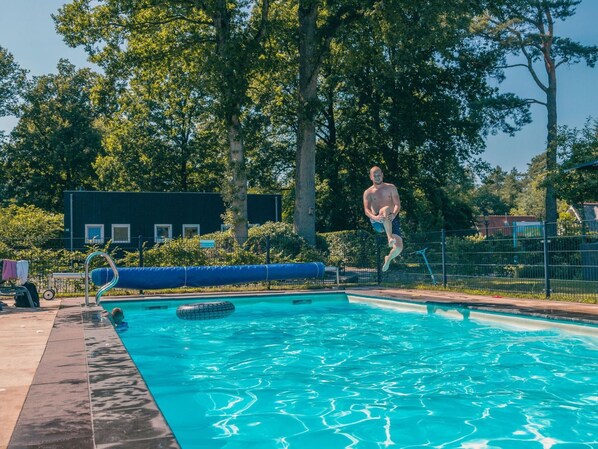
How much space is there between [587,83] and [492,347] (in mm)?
28126

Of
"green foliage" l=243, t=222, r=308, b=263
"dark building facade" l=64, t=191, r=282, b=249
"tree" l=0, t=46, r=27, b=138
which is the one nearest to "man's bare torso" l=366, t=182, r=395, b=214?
"green foliage" l=243, t=222, r=308, b=263

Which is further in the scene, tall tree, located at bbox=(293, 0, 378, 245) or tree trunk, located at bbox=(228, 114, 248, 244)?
tall tree, located at bbox=(293, 0, 378, 245)

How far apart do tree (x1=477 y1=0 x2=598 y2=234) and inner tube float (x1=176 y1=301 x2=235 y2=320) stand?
20172 millimetres

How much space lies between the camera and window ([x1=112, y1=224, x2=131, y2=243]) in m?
32.1

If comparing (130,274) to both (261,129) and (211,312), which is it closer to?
(211,312)

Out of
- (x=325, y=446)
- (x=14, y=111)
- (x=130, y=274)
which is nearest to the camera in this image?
(x=325, y=446)

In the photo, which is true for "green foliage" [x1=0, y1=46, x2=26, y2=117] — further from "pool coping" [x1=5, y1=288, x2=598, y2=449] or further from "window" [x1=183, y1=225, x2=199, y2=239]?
"pool coping" [x1=5, y1=288, x2=598, y2=449]

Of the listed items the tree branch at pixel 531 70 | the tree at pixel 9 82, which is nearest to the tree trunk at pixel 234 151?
the tree branch at pixel 531 70

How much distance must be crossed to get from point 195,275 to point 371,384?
9.19 meters

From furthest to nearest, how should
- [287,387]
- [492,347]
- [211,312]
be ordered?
1. [211,312]
2. [492,347]
3. [287,387]

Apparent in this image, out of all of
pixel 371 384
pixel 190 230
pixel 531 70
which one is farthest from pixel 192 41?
pixel 371 384

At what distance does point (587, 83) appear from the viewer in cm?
3206

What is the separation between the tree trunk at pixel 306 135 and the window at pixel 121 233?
12622mm

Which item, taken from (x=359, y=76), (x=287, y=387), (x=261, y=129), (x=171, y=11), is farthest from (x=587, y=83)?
(x=287, y=387)
